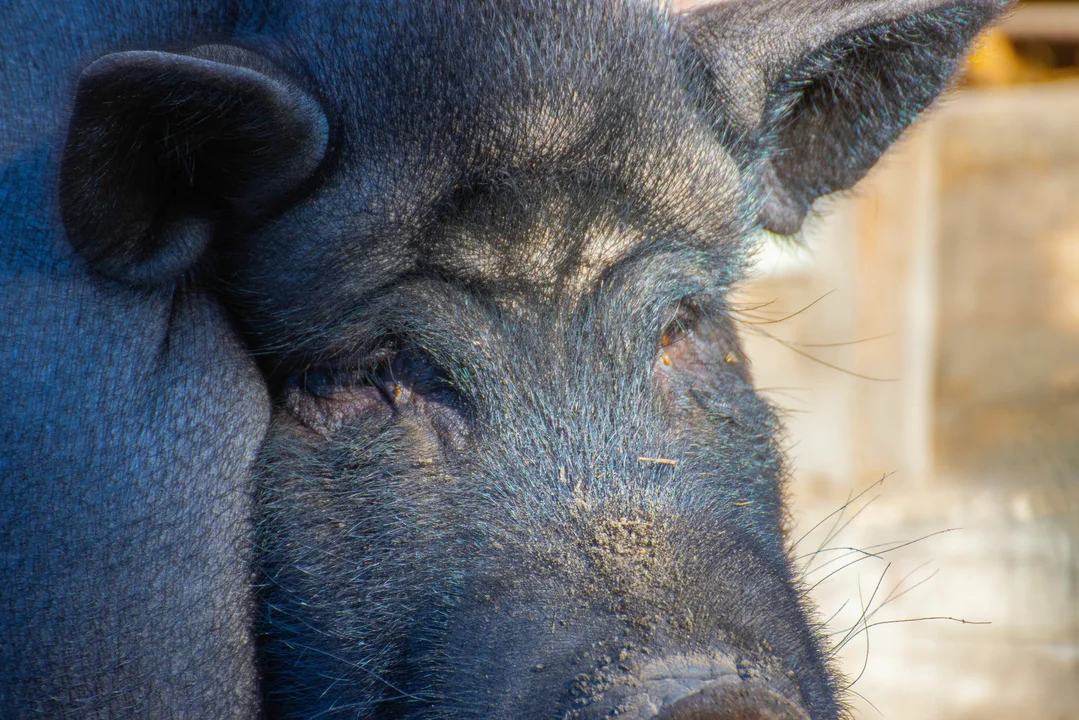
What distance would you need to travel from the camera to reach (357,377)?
242 cm

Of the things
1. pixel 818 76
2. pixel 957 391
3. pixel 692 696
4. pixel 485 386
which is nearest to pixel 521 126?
pixel 485 386

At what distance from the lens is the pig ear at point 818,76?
107 inches

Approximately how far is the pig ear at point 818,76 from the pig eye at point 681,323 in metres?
Answer: 0.41

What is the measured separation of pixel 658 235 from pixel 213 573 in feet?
3.83

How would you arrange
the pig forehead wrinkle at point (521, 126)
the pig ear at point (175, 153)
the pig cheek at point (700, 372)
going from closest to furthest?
the pig ear at point (175, 153), the pig forehead wrinkle at point (521, 126), the pig cheek at point (700, 372)

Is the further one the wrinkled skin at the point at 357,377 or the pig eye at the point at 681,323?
the pig eye at the point at 681,323

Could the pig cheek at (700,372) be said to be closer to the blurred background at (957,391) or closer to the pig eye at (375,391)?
the pig eye at (375,391)

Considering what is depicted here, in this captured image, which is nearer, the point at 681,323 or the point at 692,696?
the point at 692,696

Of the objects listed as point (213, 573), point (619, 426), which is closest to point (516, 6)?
point (619, 426)

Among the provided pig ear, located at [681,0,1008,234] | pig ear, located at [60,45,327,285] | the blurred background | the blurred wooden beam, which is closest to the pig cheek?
pig ear, located at [681,0,1008,234]

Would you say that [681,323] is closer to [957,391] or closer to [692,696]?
[692,696]

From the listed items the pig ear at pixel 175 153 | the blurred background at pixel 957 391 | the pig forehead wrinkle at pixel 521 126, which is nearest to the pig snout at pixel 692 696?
the pig forehead wrinkle at pixel 521 126

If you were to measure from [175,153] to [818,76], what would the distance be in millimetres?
1588

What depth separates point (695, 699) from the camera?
6.30ft
